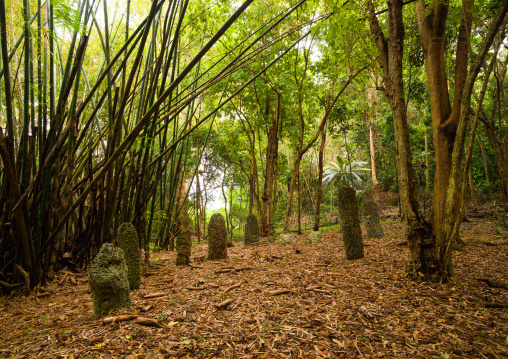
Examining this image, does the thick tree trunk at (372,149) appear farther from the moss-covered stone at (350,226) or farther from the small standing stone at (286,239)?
the moss-covered stone at (350,226)

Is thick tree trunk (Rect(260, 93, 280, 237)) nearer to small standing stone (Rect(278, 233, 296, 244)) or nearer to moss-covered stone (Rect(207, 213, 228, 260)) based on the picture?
small standing stone (Rect(278, 233, 296, 244))

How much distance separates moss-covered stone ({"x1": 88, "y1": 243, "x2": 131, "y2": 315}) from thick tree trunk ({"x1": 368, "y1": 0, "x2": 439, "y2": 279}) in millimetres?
2227

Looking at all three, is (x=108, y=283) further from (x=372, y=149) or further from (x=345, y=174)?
(x=345, y=174)

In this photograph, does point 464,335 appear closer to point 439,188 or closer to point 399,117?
point 399,117

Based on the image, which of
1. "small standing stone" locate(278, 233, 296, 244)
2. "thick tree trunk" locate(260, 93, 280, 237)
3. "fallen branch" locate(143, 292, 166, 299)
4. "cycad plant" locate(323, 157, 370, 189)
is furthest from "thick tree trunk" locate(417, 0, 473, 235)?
"cycad plant" locate(323, 157, 370, 189)

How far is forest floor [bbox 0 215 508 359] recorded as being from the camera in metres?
1.39

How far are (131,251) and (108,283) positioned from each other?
24.9 inches

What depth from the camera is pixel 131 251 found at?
7.98 feet

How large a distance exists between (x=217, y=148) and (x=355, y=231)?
223 inches

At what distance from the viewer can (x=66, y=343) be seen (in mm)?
1404

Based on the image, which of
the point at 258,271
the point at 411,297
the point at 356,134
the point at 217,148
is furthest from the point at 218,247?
the point at 356,134

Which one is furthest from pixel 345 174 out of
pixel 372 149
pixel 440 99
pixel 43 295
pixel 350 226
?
pixel 43 295

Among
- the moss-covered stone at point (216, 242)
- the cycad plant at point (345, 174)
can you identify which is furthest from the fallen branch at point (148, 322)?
the cycad plant at point (345, 174)

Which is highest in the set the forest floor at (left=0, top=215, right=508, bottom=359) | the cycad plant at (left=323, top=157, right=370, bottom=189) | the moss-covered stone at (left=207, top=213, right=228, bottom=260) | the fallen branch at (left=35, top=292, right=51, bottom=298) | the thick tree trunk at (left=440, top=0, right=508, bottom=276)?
the cycad plant at (left=323, top=157, right=370, bottom=189)
